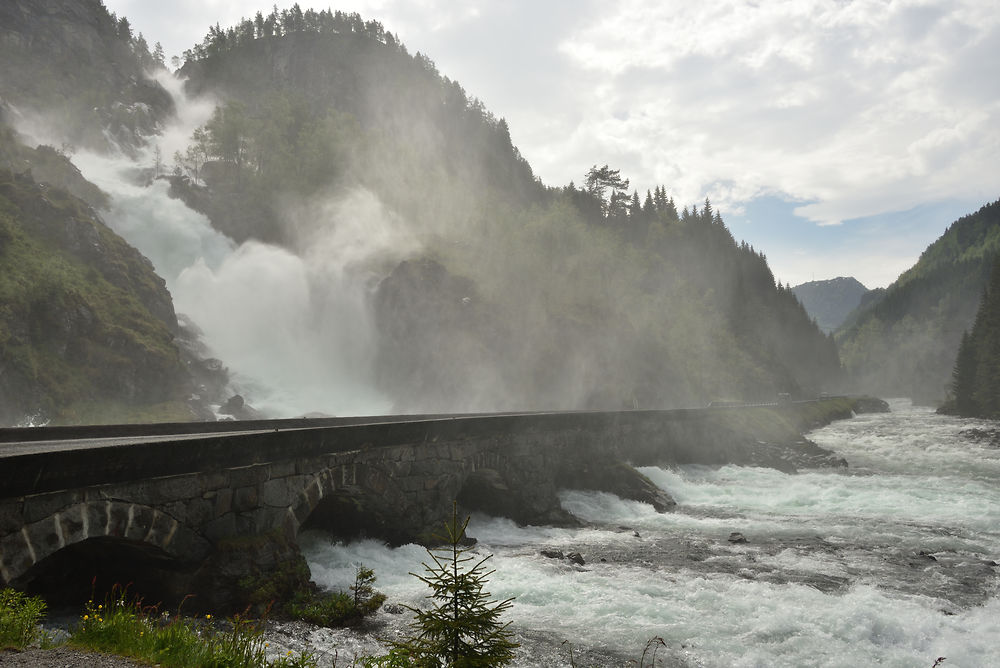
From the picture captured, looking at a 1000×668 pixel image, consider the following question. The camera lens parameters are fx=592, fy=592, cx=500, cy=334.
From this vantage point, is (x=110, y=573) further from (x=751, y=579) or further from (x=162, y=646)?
(x=751, y=579)

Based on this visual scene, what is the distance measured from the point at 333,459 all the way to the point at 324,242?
194 ft

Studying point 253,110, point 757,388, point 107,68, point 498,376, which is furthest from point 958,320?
point 107,68

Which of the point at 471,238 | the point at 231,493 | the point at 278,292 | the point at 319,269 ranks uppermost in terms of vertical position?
the point at 471,238

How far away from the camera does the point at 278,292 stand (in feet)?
185

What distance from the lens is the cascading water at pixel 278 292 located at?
47688mm

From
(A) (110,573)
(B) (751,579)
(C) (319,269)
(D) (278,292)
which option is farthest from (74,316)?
(B) (751,579)

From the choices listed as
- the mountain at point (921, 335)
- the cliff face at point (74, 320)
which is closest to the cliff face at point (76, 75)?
the cliff face at point (74, 320)

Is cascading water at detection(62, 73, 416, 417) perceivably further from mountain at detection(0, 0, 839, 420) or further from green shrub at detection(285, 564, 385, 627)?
green shrub at detection(285, 564, 385, 627)

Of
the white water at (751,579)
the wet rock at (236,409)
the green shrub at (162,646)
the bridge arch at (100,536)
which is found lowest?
the white water at (751,579)

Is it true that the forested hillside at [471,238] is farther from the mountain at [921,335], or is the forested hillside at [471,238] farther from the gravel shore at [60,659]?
the gravel shore at [60,659]

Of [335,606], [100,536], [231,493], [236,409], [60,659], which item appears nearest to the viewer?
[60,659]

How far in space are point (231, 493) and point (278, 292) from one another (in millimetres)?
50088

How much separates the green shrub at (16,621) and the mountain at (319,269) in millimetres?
28969

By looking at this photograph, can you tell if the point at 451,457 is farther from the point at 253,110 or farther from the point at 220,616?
the point at 253,110
